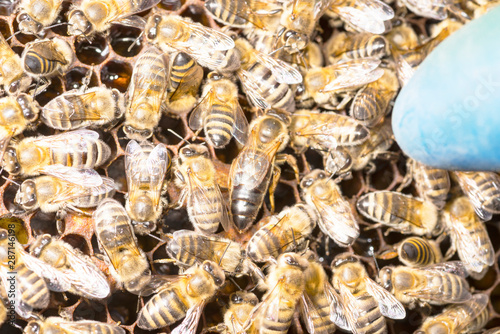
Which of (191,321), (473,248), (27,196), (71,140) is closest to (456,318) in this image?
(473,248)

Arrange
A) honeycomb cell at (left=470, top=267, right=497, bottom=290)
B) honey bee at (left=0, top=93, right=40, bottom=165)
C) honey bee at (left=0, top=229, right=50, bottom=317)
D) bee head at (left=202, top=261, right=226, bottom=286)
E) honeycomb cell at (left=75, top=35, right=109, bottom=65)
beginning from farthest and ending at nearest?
honeycomb cell at (left=470, top=267, right=497, bottom=290)
honeycomb cell at (left=75, top=35, right=109, bottom=65)
honey bee at (left=0, top=93, right=40, bottom=165)
bee head at (left=202, top=261, right=226, bottom=286)
honey bee at (left=0, top=229, right=50, bottom=317)

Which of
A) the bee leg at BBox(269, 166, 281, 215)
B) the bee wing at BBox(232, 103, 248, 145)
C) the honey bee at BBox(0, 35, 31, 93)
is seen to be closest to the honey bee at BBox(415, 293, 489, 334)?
the bee leg at BBox(269, 166, 281, 215)

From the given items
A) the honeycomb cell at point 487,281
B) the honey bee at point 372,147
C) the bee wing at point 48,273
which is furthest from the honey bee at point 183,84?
the honeycomb cell at point 487,281

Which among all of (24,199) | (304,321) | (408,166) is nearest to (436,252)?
(408,166)

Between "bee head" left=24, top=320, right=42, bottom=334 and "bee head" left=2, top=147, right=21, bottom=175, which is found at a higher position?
"bee head" left=2, top=147, right=21, bottom=175

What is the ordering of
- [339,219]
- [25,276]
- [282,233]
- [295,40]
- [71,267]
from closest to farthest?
[25,276], [71,267], [282,233], [339,219], [295,40]

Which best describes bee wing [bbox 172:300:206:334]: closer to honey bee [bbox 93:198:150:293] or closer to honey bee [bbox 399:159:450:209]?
honey bee [bbox 93:198:150:293]

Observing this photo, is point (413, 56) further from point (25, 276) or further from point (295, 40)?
point (25, 276)
